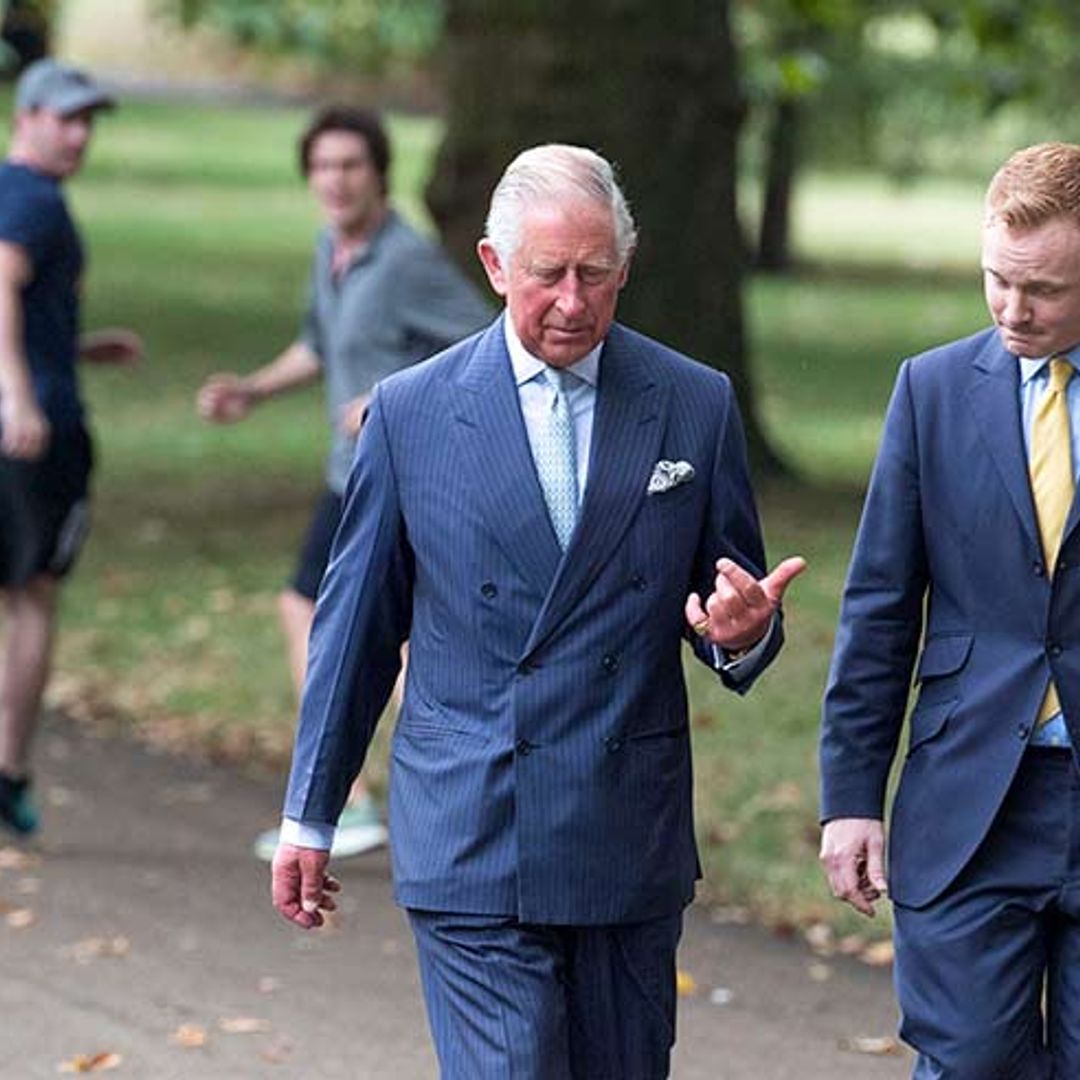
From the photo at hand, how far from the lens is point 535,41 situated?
16.1 meters

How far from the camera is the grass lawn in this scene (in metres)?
10.5

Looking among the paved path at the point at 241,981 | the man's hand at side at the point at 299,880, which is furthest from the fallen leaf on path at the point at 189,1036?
the man's hand at side at the point at 299,880

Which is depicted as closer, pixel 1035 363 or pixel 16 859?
pixel 1035 363

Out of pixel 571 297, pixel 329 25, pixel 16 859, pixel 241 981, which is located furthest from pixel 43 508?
pixel 329 25

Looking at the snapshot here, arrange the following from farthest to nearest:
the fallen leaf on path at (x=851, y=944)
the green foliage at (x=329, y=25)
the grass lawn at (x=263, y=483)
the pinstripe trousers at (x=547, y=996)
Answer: the green foliage at (x=329, y=25)
the grass lawn at (x=263, y=483)
the fallen leaf on path at (x=851, y=944)
the pinstripe trousers at (x=547, y=996)

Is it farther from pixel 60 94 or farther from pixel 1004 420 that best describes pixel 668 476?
pixel 60 94

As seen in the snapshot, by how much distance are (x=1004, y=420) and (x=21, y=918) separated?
13.9ft

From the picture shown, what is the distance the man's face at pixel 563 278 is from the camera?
16.3ft

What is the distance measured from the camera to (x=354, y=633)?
5.26 m

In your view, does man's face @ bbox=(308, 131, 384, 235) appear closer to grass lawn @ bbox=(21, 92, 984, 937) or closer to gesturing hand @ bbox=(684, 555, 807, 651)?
grass lawn @ bbox=(21, 92, 984, 937)

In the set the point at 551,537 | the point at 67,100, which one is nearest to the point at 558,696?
the point at 551,537

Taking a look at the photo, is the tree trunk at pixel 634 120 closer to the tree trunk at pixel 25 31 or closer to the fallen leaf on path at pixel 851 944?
the tree trunk at pixel 25 31

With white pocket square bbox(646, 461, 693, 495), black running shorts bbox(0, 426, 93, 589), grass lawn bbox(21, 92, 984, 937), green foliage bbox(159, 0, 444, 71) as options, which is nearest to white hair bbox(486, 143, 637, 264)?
white pocket square bbox(646, 461, 693, 495)

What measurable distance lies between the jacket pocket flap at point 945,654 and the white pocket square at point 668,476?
A: 482 mm
